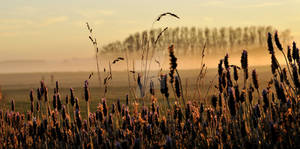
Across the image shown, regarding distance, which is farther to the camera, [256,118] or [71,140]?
[71,140]

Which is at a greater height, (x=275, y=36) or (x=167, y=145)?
(x=275, y=36)

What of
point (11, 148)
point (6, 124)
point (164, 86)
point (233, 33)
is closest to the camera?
point (164, 86)

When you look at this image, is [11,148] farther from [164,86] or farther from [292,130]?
[292,130]

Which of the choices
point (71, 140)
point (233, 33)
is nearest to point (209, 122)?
point (71, 140)

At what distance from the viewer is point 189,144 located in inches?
179

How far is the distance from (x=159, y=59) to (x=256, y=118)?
1.87m

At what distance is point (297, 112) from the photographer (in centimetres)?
439

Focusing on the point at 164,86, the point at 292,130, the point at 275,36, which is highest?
the point at 275,36

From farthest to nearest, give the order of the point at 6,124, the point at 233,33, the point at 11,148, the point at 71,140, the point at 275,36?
the point at 233,33 < the point at 6,124 < the point at 11,148 < the point at 71,140 < the point at 275,36

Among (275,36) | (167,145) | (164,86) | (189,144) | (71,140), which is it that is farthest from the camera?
(71,140)

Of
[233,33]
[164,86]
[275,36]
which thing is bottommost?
[164,86]

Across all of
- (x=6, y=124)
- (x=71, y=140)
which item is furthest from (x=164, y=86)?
(x=6, y=124)

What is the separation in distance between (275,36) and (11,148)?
4.01m

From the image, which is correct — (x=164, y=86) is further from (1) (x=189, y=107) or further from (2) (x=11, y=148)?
(2) (x=11, y=148)
